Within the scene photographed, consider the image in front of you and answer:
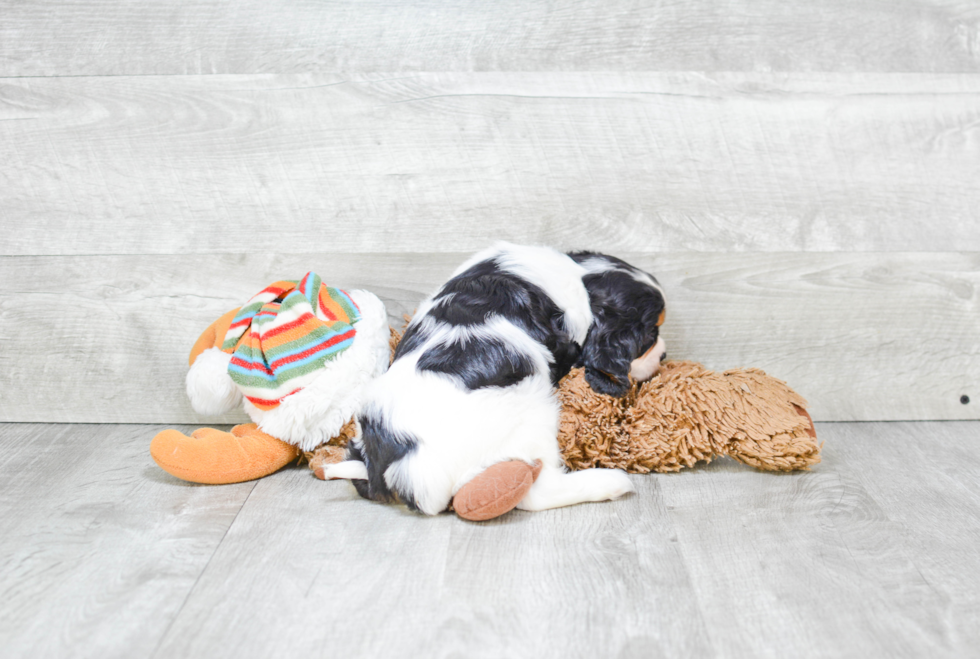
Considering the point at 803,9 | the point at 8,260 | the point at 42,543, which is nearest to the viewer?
the point at 42,543

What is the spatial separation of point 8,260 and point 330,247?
2.74 ft

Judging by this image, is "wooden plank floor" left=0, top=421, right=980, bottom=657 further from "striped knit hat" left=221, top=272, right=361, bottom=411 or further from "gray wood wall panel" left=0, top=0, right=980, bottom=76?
"gray wood wall panel" left=0, top=0, right=980, bottom=76

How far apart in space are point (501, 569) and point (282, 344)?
2.23 feet

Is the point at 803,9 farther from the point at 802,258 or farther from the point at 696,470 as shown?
the point at 696,470

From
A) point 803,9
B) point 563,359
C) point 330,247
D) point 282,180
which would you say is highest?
point 803,9

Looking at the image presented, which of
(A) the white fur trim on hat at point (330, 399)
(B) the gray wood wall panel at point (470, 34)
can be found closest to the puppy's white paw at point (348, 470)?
(A) the white fur trim on hat at point (330, 399)

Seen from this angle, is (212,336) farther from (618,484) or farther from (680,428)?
(680,428)

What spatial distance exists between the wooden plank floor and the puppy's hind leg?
0.02 metres

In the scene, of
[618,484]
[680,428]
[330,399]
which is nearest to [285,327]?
[330,399]

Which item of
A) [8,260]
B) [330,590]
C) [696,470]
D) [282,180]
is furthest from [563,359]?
[8,260]

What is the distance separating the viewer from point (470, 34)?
177 cm

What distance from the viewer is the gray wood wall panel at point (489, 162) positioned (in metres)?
1.79

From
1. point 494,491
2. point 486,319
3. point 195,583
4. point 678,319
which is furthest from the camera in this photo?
point 678,319

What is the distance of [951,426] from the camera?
6.40 ft
